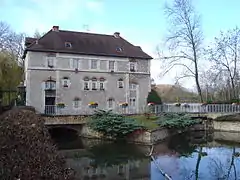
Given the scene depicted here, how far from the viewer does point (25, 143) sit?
6.73m

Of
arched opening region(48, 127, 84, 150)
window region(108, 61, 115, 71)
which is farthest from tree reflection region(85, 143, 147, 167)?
window region(108, 61, 115, 71)

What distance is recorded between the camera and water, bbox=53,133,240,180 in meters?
12.4

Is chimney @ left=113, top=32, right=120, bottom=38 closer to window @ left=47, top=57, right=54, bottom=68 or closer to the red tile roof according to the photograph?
the red tile roof

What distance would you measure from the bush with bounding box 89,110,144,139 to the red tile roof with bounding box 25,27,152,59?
1148 cm

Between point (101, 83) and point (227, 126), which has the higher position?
point (101, 83)

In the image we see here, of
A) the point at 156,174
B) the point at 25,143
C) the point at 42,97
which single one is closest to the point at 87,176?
the point at 156,174

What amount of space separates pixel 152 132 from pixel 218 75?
1687 centimetres

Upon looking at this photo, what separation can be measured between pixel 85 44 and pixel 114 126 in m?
14.5

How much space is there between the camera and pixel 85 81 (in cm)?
3173

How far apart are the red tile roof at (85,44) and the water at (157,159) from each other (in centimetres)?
1104

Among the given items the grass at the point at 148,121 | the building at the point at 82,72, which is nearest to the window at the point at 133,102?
the building at the point at 82,72

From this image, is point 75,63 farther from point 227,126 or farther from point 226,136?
point 226,136

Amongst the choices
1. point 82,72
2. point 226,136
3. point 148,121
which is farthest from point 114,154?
point 82,72

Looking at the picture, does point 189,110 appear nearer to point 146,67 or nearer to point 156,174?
point 146,67
